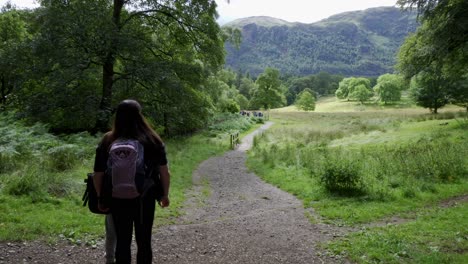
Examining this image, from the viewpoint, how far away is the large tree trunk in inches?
674

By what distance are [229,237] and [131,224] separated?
3.59m

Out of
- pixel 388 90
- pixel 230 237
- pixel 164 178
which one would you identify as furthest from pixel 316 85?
pixel 164 178

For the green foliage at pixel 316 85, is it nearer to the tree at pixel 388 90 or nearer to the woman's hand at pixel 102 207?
the tree at pixel 388 90

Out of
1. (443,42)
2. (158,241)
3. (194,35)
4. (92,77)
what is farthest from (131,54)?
(443,42)

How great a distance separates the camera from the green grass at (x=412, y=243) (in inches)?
223

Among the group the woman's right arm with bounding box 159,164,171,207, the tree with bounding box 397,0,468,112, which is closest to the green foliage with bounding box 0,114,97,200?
the woman's right arm with bounding box 159,164,171,207

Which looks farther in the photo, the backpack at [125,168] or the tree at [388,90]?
the tree at [388,90]

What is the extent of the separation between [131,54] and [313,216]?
13.2m

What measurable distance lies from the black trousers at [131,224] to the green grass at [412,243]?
3.59 m

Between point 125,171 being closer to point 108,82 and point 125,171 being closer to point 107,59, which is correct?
point 107,59

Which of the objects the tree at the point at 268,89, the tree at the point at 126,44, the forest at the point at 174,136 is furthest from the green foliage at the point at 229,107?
the tree at the point at 126,44

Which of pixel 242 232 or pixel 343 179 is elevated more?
pixel 343 179

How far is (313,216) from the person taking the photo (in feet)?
28.3

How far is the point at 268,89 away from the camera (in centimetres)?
8238
